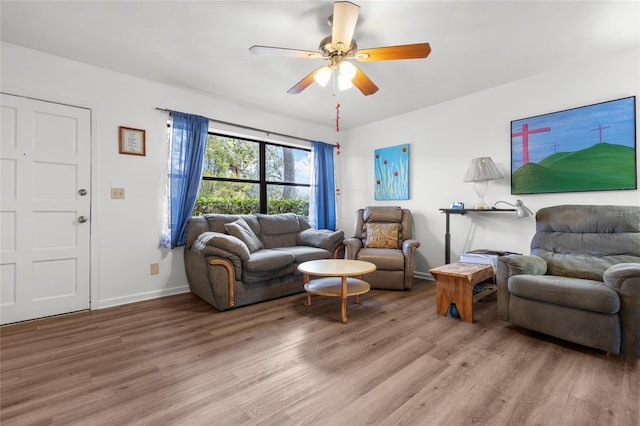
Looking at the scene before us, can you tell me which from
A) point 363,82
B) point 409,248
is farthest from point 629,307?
point 363,82

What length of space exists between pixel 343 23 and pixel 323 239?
2497 mm

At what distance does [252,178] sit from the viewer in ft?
14.0

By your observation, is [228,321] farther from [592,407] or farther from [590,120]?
[590,120]

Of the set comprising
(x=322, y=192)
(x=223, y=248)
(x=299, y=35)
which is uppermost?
(x=299, y=35)

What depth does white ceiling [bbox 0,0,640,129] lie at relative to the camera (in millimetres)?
2074

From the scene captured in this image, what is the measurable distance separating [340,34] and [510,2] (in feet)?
4.02

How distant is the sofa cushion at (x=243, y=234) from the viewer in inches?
129

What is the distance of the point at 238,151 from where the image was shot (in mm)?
4133

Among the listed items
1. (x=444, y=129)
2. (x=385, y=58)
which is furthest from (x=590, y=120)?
(x=385, y=58)

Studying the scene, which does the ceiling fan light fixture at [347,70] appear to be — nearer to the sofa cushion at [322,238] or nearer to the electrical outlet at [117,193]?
the sofa cushion at [322,238]

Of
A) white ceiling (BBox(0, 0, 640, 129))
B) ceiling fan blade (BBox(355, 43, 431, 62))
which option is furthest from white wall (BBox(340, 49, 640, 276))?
ceiling fan blade (BBox(355, 43, 431, 62))

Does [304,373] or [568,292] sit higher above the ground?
[568,292]

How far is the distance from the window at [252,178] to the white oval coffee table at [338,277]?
1707 mm

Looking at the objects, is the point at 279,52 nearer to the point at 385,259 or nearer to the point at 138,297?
the point at 385,259
